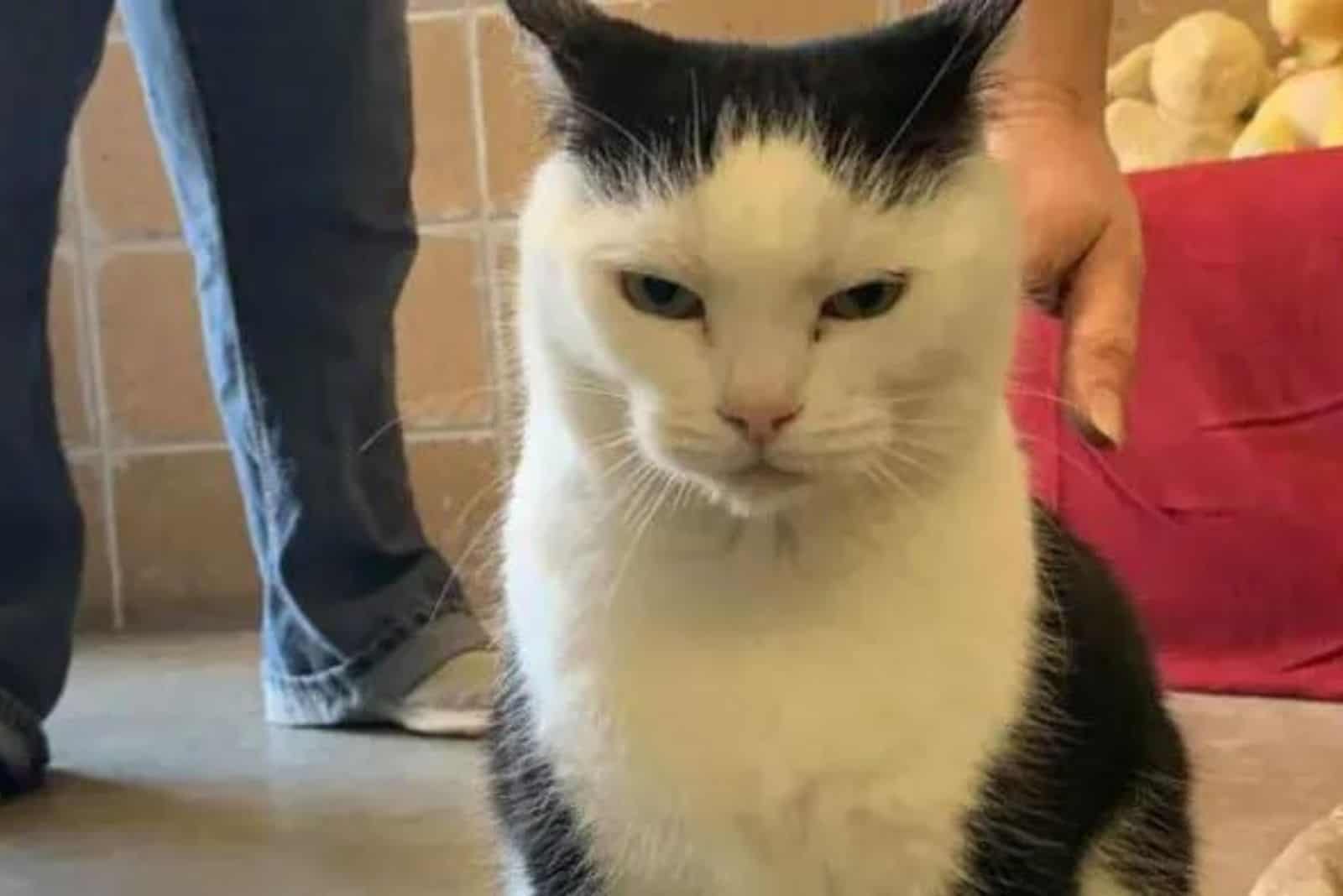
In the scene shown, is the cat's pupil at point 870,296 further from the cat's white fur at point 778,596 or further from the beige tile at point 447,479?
the beige tile at point 447,479

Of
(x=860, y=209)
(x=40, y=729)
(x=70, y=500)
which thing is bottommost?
(x=40, y=729)

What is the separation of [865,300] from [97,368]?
179 cm

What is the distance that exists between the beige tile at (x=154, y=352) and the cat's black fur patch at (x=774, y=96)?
1628 millimetres

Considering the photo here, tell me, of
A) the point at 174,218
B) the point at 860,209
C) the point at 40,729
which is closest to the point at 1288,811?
the point at 860,209

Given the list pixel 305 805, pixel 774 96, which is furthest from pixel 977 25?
pixel 305 805

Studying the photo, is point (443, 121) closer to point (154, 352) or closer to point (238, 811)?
point (154, 352)

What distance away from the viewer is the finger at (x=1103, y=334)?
38.6 inches

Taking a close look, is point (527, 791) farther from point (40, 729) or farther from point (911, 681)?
point (40, 729)

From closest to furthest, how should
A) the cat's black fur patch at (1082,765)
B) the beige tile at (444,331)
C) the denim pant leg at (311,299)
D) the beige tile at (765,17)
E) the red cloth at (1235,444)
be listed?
the cat's black fur patch at (1082,765), the denim pant leg at (311,299), the red cloth at (1235,444), the beige tile at (765,17), the beige tile at (444,331)

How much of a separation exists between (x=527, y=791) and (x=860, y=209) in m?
0.32

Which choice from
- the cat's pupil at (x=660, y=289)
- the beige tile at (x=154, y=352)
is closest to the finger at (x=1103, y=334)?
the cat's pupil at (x=660, y=289)

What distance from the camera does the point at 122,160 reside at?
2459 mm

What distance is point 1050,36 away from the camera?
1.05 m

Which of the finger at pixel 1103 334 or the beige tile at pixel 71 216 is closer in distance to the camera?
the finger at pixel 1103 334
